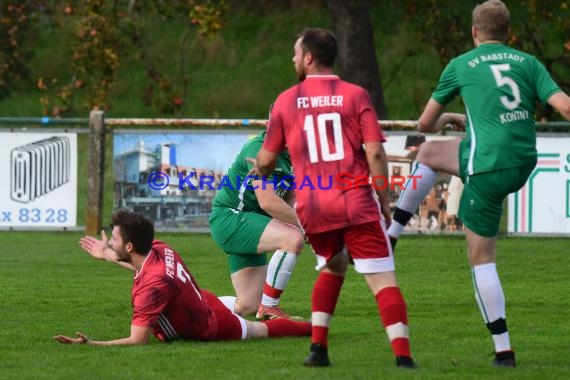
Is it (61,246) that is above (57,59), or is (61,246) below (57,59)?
below

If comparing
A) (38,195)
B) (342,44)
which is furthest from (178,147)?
(342,44)

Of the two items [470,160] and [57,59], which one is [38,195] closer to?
[470,160]

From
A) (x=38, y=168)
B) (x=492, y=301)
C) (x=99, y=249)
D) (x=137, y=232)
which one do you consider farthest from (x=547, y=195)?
(x=492, y=301)

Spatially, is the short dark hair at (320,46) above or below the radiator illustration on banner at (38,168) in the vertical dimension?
above

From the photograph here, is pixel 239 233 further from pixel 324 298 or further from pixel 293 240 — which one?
pixel 324 298

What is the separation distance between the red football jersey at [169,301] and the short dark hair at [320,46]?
1.89 metres

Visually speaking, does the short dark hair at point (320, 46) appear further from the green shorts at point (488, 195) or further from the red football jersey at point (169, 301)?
the red football jersey at point (169, 301)

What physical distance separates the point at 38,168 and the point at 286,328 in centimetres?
931

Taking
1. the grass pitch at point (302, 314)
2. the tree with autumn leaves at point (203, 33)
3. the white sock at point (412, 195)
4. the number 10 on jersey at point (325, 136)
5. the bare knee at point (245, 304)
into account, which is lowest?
the grass pitch at point (302, 314)

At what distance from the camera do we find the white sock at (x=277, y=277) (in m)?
10.2

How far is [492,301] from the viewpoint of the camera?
7730 millimetres

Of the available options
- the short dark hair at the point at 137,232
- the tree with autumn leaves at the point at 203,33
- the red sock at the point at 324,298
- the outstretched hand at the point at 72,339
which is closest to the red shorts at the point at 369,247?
the red sock at the point at 324,298

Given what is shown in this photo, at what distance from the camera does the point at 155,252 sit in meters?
8.80

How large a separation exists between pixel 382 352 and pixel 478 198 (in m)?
1.33
